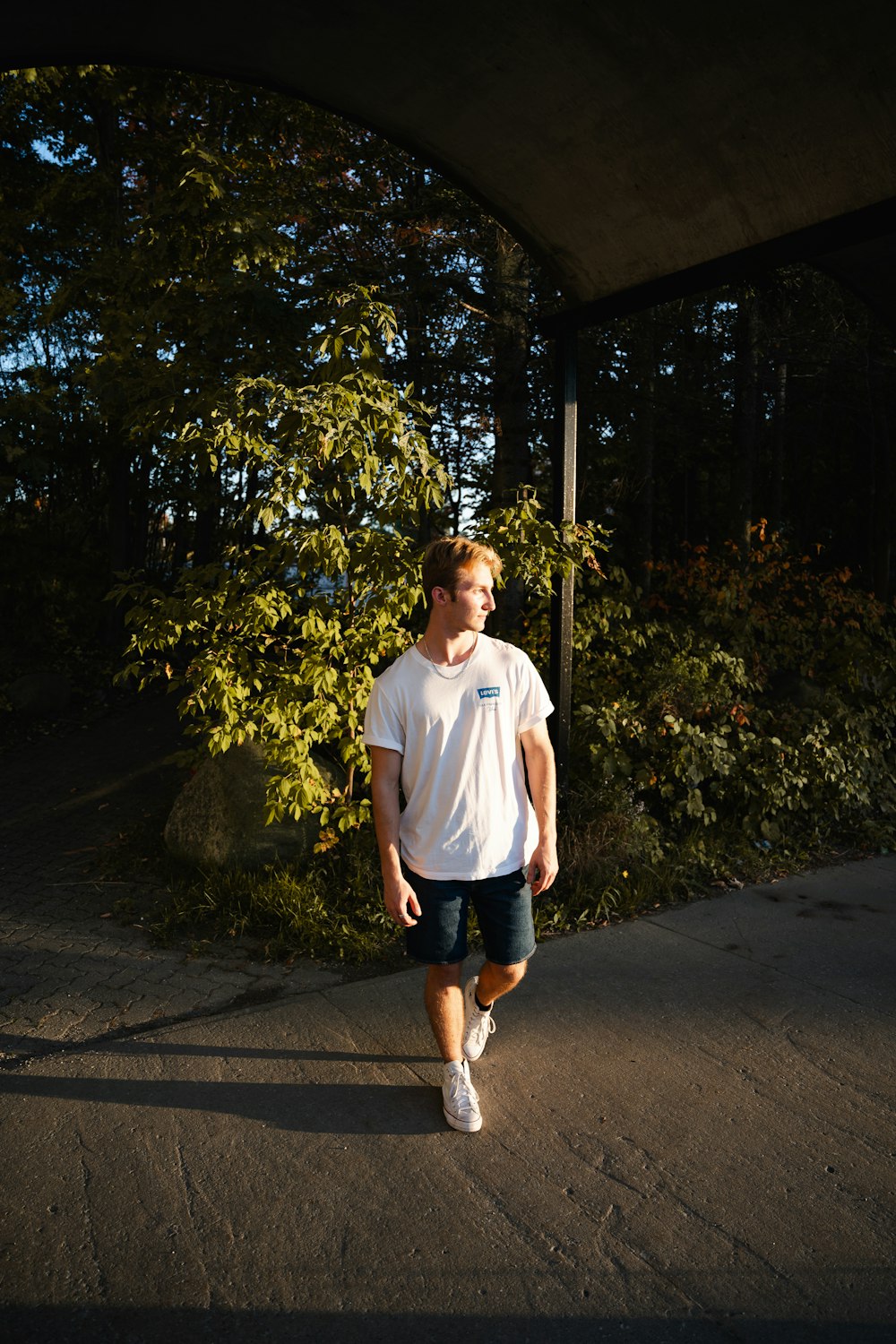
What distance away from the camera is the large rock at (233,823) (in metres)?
5.28

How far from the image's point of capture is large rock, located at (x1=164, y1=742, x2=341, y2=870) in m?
5.28

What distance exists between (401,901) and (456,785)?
39cm

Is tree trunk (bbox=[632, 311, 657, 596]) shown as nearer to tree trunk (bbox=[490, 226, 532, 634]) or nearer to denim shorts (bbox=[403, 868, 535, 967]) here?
tree trunk (bbox=[490, 226, 532, 634])

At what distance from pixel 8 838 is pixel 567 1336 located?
5.41 m

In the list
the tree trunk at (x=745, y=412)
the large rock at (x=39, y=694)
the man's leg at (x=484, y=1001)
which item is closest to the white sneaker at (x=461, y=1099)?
the man's leg at (x=484, y=1001)

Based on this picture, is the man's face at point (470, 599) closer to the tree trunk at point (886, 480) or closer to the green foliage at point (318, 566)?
the green foliage at point (318, 566)

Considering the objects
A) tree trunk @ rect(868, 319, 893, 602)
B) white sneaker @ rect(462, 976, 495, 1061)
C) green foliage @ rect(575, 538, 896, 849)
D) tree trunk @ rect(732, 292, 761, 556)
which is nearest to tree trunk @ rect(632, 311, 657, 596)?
tree trunk @ rect(732, 292, 761, 556)

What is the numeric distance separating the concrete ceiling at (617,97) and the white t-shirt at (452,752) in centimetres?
266

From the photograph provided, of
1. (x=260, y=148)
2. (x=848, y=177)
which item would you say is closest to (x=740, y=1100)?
(x=848, y=177)

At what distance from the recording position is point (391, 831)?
303 centimetres

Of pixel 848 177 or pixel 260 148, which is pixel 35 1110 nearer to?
pixel 848 177

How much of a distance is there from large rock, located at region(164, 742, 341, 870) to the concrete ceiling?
10.6ft

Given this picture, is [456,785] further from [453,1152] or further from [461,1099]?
Answer: [453,1152]

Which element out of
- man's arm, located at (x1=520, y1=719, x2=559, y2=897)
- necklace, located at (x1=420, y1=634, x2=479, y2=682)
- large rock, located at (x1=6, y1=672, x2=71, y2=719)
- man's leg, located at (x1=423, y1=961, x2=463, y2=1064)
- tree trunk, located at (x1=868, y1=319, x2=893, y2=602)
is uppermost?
tree trunk, located at (x1=868, y1=319, x2=893, y2=602)
